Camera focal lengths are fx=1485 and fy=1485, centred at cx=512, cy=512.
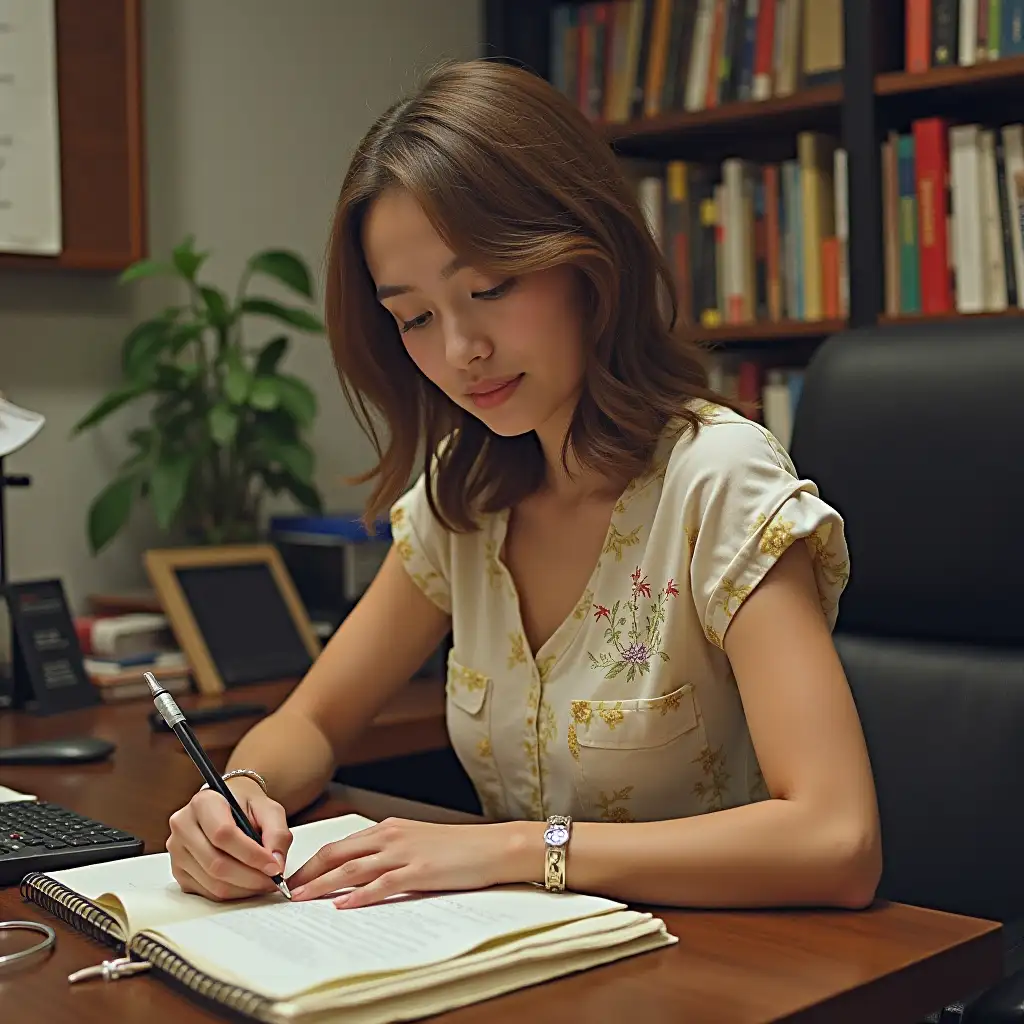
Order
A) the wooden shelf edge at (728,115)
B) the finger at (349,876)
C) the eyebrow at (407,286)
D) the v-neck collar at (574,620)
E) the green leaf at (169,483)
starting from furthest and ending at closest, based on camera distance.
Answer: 1. the wooden shelf edge at (728,115)
2. the green leaf at (169,483)
3. the v-neck collar at (574,620)
4. the eyebrow at (407,286)
5. the finger at (349,876)

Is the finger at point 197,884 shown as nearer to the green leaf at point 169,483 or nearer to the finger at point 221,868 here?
the finger at point 221,868

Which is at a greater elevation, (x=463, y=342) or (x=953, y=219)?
(x=953, y=219)

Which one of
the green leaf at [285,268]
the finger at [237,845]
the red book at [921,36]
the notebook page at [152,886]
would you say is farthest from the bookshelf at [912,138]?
the finger at [237,845]

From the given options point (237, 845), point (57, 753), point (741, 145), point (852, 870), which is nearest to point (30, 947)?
point (237, 845)

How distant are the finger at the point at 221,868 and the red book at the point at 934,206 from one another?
162 centimetres

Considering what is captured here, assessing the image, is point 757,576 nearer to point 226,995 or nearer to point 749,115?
point 226,995

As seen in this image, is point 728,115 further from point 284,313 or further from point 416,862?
point 416,862

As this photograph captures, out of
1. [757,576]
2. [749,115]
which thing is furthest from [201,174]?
[757,576]

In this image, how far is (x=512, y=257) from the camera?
129 cm

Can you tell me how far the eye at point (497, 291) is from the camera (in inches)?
51.6

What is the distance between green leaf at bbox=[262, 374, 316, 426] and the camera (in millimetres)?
2309

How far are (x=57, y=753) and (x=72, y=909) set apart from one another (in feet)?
2.10

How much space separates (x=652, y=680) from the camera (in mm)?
1342

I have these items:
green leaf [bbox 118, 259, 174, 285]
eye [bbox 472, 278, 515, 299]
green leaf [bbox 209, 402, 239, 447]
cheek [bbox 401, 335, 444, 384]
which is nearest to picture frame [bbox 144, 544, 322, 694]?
green leaf [bbox 209, 402, 239, 447]
